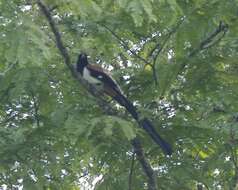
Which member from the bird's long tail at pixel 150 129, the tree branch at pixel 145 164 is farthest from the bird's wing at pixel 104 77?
the tree branch at pixel 145 164

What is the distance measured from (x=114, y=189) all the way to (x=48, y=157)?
83 centimetres

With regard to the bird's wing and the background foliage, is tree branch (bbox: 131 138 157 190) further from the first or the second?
the bird's wing

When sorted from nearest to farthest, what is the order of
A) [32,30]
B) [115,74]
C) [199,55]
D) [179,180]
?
[32,30] < [199,55] < [179,180] < [115,74]

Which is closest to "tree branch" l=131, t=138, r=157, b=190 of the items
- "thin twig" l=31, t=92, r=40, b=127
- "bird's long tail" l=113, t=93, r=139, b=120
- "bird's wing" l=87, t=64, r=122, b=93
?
"bird's long tail" l=113, t=93, r=139, b=120

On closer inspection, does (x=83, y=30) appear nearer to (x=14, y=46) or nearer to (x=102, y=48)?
(x=102, y=48)

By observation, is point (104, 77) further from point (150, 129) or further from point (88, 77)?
point (150, 129)

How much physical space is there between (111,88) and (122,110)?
27 cm

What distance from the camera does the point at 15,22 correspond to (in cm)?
441

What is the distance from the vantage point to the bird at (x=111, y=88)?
19.4 ft

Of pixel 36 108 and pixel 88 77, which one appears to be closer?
pixel 36 108

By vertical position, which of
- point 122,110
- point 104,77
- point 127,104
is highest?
point 104,77

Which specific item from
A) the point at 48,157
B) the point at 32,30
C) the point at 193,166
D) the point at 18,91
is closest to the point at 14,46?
the point at 32,30

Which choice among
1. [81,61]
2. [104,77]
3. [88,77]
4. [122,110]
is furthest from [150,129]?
[81,61]

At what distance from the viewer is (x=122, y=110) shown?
643 centimetres
